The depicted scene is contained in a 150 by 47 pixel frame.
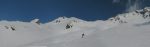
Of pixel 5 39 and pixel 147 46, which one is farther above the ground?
pixel 5 39

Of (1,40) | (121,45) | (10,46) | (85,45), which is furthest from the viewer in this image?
(1,40)

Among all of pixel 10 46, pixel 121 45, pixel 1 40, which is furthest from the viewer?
pixel 1 40

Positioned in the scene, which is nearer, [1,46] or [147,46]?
[147,46]

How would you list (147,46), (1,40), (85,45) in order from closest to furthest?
(147,46), (85,45), (1,40)

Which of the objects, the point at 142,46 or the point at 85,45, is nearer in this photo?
the point at 142,46

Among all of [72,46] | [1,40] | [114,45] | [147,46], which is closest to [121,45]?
[114,45]

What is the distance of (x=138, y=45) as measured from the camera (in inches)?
2739

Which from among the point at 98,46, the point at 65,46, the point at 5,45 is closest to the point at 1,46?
the point at 5,45

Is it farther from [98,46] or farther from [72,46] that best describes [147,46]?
[72,46]

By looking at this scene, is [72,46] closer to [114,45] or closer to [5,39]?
[114,45]

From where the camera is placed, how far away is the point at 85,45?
255ft

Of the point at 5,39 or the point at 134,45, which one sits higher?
the point at 5,39

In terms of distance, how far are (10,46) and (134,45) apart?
107734 millimetres

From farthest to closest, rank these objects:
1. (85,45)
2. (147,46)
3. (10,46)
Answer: (10,46)
(85,45)
(147,46)
